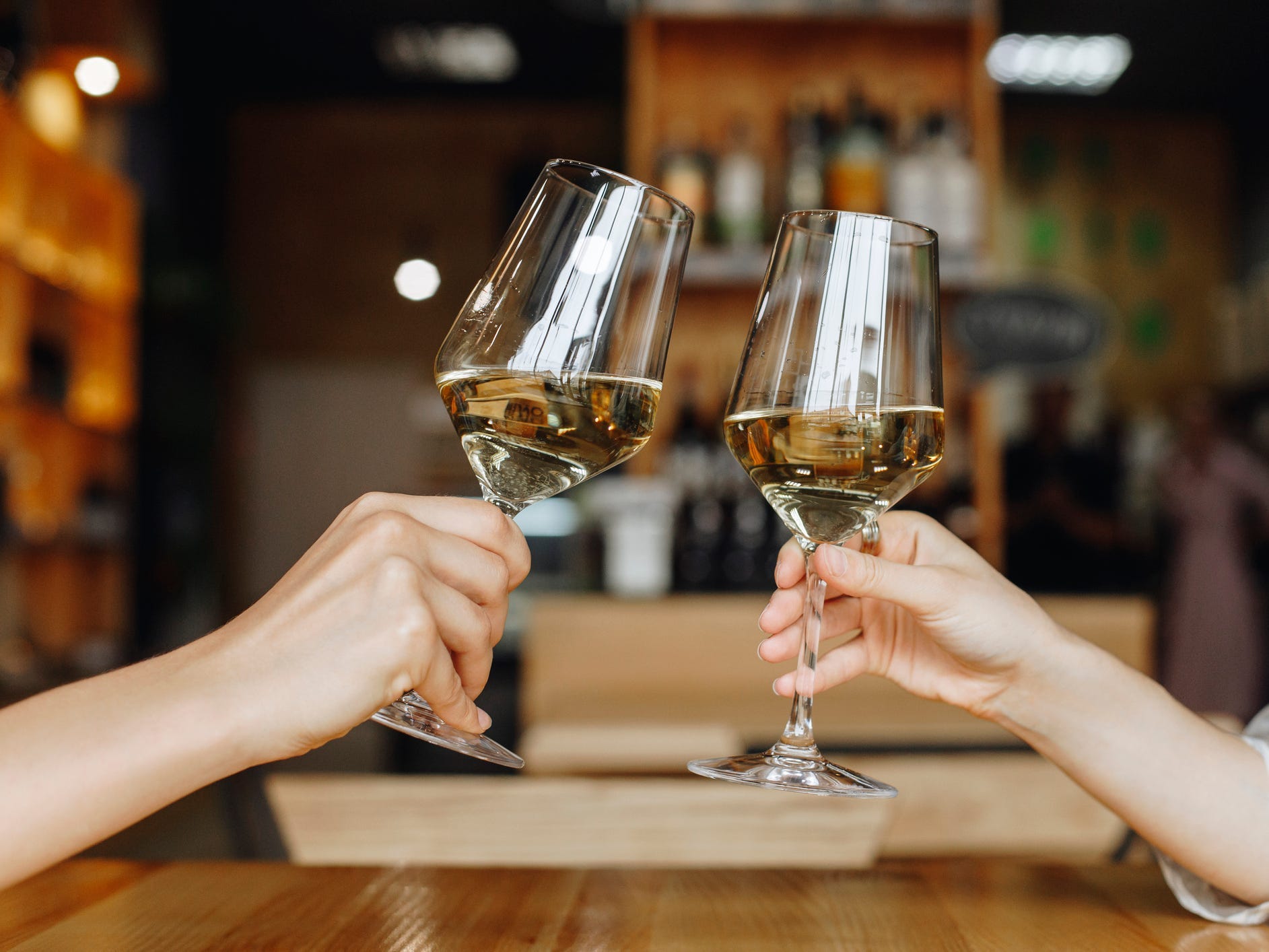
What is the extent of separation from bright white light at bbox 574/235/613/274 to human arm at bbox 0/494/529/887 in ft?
0.54

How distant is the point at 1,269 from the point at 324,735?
11.2 ft

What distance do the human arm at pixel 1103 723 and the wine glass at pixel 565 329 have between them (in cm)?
15

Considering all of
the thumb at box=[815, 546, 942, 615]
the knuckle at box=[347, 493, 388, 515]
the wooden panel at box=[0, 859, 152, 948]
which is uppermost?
the knuckle at box=[347, 493, 388, 515]

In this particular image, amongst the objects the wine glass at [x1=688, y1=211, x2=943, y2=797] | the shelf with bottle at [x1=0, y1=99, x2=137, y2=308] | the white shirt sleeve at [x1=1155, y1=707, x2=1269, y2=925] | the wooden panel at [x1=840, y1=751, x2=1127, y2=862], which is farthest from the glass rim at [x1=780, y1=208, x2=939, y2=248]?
the shelf with bottle at [x1=0, y1=99, x2=137, y2=308]

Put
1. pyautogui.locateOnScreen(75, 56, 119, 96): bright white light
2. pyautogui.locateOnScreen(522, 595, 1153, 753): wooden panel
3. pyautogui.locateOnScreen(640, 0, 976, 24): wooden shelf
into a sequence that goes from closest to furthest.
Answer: pyautogui.locateOnScreen(522, 595, 1153, 753): wooden panel, pyautogui.locateOnScreen(640, 0, 976, 24): wooden shelf, pyautogui.locateOnScreen(75, 56, 119, 96): bright white light

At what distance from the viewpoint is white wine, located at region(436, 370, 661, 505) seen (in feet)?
1.97

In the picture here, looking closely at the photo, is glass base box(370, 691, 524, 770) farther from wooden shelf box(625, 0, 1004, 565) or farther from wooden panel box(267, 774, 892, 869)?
wooden shelf box(625, 0, 1004, 565)

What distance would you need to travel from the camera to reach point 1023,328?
2.32 m

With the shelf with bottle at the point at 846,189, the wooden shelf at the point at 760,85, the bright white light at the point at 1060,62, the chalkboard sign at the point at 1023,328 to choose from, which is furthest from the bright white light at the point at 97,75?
the bright white light at the point at 1060,62

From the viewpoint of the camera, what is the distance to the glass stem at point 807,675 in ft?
1.98

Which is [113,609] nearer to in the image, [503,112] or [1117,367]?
[503,112]

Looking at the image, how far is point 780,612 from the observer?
2.29 ft

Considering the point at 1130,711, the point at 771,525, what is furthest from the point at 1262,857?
the point at 771,525

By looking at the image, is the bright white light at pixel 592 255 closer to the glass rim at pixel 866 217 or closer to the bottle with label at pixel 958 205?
the glass rim at pixel 866 217
